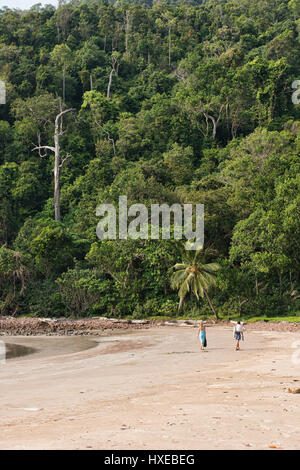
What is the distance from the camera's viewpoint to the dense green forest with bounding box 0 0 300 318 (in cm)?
4053

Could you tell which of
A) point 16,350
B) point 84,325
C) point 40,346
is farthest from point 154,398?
point 84,325

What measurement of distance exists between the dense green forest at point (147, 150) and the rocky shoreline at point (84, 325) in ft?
7.84

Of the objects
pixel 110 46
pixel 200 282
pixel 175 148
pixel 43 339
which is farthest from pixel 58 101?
pixel 43 339

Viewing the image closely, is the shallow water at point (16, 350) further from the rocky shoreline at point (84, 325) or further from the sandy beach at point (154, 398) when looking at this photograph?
the rocky shoreline at point (84, 325)

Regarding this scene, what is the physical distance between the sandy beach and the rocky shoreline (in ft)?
31.7

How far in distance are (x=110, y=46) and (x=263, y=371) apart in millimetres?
85327

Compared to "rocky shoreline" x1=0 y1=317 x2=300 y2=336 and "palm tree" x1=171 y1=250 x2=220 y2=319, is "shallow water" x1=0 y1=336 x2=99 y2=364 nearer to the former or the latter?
"rocky shoreline" x1=0 y1=317 x2=300 y2=336

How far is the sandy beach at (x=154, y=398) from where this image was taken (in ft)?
25.8

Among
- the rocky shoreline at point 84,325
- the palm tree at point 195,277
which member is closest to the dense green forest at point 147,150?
the palm tree at point 195,277

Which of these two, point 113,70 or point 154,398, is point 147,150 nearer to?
point 113,70

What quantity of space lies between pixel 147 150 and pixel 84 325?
3196 centimetres

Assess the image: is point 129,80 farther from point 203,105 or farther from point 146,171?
point 146,171

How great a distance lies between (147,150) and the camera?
62812 mm

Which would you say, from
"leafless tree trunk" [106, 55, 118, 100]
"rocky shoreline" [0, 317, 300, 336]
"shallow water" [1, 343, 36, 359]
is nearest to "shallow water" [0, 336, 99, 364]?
"shallow water" [1, 343, 36, 359]
